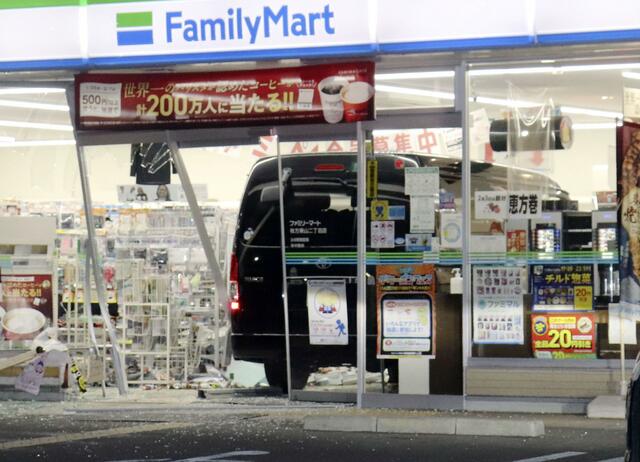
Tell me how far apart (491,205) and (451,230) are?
17.8 inches

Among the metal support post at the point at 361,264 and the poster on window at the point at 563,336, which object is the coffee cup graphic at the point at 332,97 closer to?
the metal support post at the point at 361,264

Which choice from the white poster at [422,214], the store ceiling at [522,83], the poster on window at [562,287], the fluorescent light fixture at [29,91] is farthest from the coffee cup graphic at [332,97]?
the fluorescent light fixture at [29,91]

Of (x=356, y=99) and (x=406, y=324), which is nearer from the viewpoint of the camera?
(x=356, y=99)

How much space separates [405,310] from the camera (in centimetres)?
1252

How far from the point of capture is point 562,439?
10.2 m

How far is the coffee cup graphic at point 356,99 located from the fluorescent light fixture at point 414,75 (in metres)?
0.29

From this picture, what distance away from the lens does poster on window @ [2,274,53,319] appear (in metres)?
13.8

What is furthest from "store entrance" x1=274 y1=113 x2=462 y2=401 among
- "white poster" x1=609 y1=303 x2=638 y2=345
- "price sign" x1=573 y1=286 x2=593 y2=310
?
"white poster" x1=609 y1=303 x2=638 y2=345

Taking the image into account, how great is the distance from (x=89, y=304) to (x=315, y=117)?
3.52m

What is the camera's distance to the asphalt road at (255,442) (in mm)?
9422

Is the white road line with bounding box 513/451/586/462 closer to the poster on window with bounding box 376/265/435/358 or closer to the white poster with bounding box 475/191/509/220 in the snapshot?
the poster on window with bounding box 376/265/435/358

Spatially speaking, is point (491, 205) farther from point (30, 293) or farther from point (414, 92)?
point (30, 293)

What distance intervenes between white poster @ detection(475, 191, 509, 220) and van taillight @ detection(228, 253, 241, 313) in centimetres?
268

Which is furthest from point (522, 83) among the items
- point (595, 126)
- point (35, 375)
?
point (35, 375)
